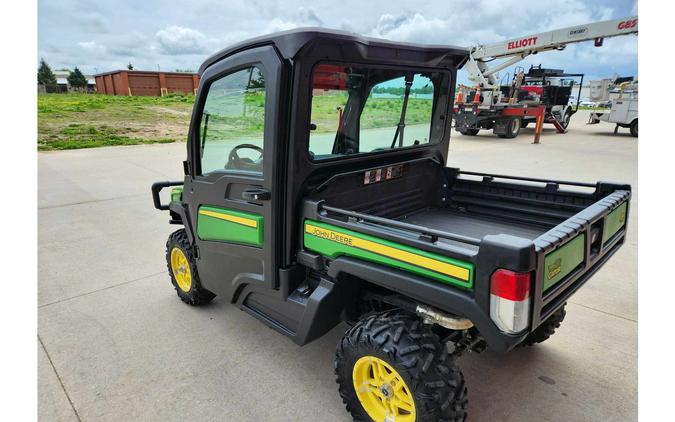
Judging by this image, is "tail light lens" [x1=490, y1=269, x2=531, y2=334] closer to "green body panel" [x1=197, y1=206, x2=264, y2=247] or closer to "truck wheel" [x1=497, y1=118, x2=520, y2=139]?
"green body panel" [x1=197, y1=206, x2=264, y2=247]

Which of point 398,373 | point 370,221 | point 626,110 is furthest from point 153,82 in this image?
point 398,373

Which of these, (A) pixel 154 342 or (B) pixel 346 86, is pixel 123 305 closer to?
(A) pixel 154 342

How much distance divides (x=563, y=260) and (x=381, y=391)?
3.57ft

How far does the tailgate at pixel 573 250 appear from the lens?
1.73 metres

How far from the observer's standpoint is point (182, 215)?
3248mm

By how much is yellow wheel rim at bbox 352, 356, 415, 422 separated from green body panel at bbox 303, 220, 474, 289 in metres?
0.49

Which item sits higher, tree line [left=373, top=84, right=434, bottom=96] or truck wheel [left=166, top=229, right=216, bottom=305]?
tree line [left=373, top=84, right=434, bottom=96]

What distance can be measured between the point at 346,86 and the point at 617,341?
2.65 metres

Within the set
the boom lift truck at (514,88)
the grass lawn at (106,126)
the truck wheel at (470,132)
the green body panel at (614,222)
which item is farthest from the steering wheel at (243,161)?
the truck wheel at (470,132)

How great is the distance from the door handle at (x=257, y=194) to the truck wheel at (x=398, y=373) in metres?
0.87

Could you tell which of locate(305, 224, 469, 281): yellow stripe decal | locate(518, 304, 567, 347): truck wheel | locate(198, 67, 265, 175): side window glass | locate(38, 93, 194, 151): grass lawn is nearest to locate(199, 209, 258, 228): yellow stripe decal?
locate(198, 67, 265, 175): side window glass

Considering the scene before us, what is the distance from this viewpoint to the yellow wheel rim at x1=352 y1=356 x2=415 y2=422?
2.07 m

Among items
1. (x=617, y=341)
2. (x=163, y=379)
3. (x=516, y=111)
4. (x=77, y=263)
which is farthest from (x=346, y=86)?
(x=516, y=111)

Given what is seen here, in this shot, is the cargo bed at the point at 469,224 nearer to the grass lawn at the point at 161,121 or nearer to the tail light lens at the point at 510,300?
the grass lawn at the point at 161,121
